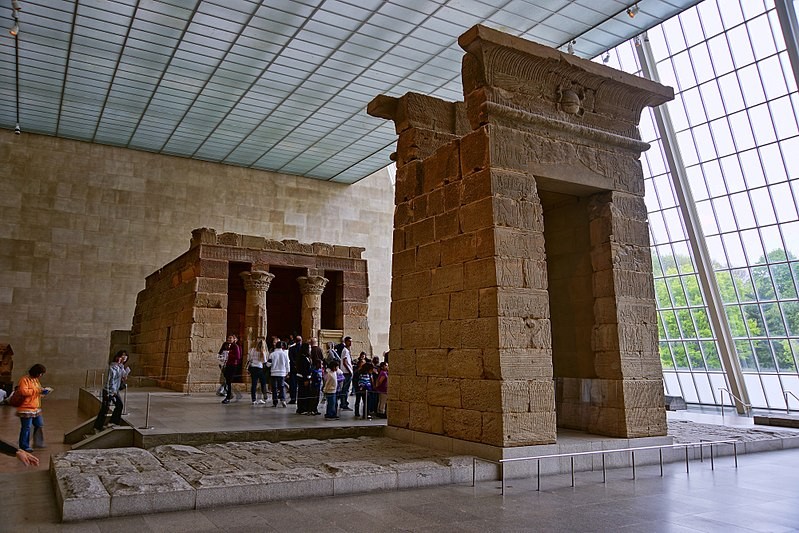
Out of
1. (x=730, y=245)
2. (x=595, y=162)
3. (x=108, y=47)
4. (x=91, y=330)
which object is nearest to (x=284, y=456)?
(x=595, y=162)

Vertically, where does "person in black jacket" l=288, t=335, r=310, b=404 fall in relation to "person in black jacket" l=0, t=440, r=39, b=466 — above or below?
above

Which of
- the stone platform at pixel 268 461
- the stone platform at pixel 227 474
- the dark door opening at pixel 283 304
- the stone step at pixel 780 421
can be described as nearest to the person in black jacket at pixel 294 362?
the stone platform at pixel 268 461

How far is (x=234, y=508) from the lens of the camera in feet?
16.7

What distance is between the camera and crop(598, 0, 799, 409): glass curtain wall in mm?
16000

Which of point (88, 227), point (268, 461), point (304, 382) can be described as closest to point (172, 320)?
point (304, 382)

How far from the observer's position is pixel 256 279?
53.7 ft

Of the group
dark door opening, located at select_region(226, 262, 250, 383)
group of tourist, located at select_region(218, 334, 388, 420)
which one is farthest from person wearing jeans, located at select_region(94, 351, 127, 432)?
dark door opening, located at select_region(226, 262, 250, 383)

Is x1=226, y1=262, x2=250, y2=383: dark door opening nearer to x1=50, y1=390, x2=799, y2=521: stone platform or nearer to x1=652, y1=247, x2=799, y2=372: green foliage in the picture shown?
x1=50, y1=390, x2=799, y2=521: stone platform

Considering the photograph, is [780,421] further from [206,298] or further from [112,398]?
[206,298]

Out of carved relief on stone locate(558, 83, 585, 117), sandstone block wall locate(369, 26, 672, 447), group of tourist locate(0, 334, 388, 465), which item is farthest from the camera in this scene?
group of tourist locate(0, 334, 388, 465)

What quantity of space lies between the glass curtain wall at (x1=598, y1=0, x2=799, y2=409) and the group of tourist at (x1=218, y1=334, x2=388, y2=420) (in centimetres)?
1224

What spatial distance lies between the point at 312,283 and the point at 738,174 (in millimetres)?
12843

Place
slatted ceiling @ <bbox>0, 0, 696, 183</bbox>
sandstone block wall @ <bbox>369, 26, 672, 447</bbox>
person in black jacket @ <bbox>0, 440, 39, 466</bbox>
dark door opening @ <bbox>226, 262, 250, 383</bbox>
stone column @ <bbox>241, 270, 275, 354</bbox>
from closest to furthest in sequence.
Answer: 1. person in black jacket @ <bbox>0, 440, 39, 466</bbox>
2. sandstone block wall @ <bbox>369, 26, 672, 447</bbox>
3. slatted ceiling @ <bbox>0, 0, 696, 183</bbox>
4. stone column @ <bbox>241, 270, 275, 354</bbox>
5. dark door opening @ <bbox>226, 262, 250, 383</bbox>

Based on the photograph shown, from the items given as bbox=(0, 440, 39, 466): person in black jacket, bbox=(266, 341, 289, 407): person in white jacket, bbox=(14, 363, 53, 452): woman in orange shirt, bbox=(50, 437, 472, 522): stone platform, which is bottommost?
bbox=(50, 437, 472, 522): stone platform
